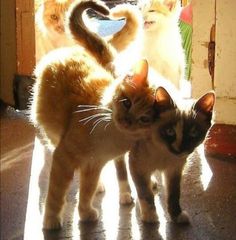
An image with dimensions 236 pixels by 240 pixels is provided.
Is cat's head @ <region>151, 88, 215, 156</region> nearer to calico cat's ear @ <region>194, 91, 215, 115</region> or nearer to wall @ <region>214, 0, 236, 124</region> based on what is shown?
calico cat's ear @ <region>194, 91, 215, 115</region>

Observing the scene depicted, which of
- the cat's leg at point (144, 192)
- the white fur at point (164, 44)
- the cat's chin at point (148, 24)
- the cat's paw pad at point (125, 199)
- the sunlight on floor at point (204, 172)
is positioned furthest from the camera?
the cat's chin at point (148, 24)

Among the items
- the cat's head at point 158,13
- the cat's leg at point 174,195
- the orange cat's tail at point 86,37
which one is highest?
the cat's head at point 158,13

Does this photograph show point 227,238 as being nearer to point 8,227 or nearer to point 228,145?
point 8,227

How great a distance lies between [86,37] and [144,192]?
1.31 ft

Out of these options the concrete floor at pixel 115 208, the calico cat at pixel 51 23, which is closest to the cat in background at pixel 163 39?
the calico cat at pixel 51 23

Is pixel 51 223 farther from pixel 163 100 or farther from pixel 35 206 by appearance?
pixel 163 100

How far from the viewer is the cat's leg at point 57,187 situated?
36.0 inches

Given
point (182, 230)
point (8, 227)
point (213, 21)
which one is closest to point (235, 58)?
point (213, 21)

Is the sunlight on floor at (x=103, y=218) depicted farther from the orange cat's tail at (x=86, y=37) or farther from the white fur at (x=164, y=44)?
the white fur at (x=164, y=44)

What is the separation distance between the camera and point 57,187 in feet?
3.01

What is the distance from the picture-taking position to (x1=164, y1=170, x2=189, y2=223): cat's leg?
0.97 metres

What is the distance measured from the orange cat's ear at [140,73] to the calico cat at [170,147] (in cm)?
5

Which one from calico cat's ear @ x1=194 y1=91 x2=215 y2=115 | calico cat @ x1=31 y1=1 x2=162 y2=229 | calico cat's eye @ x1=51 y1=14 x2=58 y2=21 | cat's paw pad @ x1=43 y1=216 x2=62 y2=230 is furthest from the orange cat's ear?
calico cat's eye @ x1=51 y1=14 x2=58 y2=21

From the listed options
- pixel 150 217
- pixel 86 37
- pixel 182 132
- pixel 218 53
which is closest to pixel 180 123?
pixel 182 132
